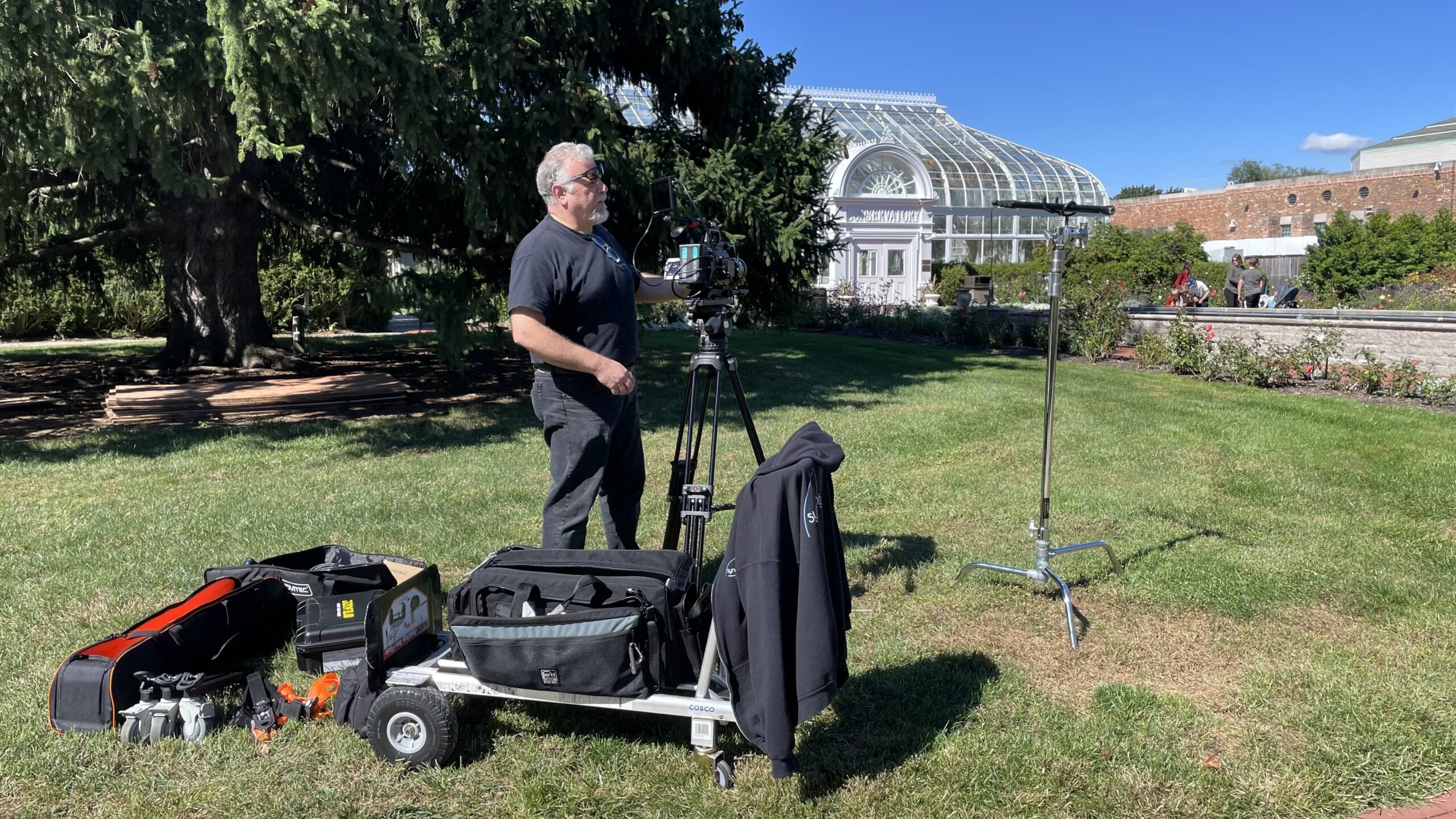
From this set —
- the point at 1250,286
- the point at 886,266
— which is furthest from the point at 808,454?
the point at 886,266

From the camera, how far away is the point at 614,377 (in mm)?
3111

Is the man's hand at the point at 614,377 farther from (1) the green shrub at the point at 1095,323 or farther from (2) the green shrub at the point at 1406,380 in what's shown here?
(1) the green shrub at the point at 1095,323

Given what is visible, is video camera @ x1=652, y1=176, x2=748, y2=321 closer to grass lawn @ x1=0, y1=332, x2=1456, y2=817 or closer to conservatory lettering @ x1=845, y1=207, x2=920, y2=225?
grass lawn @ x1=0, y1=332, x2=1456, y2=817

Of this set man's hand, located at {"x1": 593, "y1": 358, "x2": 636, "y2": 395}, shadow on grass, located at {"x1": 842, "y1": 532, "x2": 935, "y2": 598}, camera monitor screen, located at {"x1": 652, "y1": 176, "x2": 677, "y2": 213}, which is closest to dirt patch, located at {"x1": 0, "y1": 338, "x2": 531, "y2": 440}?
shadow on grass, located at {"x1": 842, "y1": 532, "x2": 935, "y2": 598}

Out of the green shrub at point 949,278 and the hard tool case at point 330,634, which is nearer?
the hard tool case at point 330,634

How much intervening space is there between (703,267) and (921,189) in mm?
28933

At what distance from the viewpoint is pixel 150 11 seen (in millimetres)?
7355

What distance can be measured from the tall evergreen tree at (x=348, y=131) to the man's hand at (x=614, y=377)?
507 centimetres

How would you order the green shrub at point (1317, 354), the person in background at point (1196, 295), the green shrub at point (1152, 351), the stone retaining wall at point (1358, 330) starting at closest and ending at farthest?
1. the stone retaining wall at point (1358, 330)
2. the green shrub at point (1317, 354)
3. the green shrub at point (1152, 351)
4. the person in background at point (1196, 295)

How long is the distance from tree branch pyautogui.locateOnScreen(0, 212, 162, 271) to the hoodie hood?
37.5ft

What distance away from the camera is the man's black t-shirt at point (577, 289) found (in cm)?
320

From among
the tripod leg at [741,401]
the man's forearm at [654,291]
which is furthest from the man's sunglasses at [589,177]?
the tripod leg at [741,401]

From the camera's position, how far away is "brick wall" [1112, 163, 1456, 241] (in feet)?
119

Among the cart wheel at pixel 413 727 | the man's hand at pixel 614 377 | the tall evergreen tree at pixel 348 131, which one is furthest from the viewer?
the tall evergreen tree at pixel 348 131
